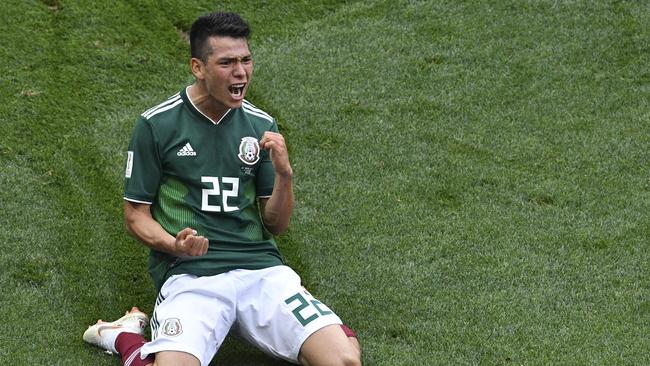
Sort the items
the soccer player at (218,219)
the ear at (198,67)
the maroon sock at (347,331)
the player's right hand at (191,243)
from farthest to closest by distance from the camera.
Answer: the ear at (198,67)
the maroon sock at (347,331)
the soccer player at (218,219)
the player's right hand at (191,243)

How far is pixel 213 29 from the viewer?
5.30 m

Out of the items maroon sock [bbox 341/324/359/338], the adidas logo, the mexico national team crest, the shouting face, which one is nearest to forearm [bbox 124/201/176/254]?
the adidas logo

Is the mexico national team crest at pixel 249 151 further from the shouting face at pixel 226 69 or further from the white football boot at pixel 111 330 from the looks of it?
the white football boot at pixel 111 330

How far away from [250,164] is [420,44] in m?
3.57

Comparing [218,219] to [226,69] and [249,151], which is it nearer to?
[249,151]

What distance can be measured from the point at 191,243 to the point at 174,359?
18.9 inches

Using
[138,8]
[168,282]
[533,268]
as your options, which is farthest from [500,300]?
[138,8]

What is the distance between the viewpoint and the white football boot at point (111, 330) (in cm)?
538

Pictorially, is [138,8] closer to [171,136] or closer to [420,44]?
[420,44]

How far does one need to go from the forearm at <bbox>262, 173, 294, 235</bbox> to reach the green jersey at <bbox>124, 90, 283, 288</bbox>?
0.08 meters

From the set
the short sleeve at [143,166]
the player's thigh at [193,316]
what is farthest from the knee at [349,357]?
the short sleeve at [143,166]

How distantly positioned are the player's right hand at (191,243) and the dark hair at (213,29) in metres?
0.85

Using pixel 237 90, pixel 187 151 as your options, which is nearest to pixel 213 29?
pixel 237 90

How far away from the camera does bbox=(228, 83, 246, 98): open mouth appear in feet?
17.4
